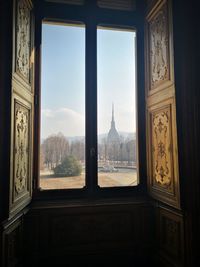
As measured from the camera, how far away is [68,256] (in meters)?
2.03

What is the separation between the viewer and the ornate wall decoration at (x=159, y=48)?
6.51 feet

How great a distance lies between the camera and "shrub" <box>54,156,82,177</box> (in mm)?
2260

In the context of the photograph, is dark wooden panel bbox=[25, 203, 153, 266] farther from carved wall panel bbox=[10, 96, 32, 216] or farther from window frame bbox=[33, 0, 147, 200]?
carved wall panel bbox=[10, 96, 32, 216]

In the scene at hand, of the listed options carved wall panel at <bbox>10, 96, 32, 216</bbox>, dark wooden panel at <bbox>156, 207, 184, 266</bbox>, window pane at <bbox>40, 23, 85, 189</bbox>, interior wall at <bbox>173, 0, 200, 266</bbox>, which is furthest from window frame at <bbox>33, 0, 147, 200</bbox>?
interior wall at <bbox>173, 0, 200, 266</bbox>

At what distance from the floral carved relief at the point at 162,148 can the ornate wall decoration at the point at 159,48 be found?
35 cm

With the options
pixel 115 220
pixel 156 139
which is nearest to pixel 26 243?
pixel 115 220

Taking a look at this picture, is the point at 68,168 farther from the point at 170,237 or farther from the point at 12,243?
the point at 170,237

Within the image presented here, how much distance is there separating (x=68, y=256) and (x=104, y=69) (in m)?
1.94

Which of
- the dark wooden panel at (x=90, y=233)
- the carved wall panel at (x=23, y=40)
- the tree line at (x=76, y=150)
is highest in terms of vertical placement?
the carved wall panel at (x=23, y=40)

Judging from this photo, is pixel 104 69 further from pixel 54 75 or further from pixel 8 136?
pixel 8 136

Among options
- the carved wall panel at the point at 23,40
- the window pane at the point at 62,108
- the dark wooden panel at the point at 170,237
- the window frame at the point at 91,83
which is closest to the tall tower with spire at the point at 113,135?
the window frame at the point at 91,83

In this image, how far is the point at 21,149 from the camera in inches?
73.5

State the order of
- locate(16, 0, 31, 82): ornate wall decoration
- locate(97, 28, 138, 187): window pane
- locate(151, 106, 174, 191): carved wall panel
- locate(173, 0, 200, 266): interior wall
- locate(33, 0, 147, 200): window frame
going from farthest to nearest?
locate(97, 28, 138, 187): window pane, locate(33, 0, 147, 200): window frame, locate(151, 106, 174, 191): carved wall panel, locate(16, 0, 31, 82): ornate wall decoration, locate(173, 0, 200, 266): interior wall

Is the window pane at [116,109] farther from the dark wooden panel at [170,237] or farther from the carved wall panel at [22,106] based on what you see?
the carved wall panel at [22,106]
